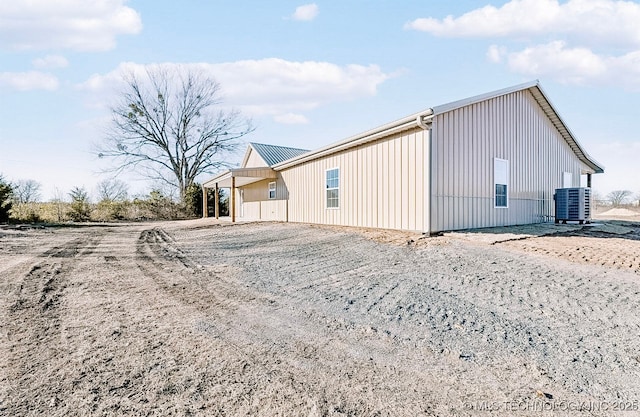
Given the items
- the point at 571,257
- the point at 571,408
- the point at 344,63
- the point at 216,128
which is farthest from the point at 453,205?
the point at 216,128

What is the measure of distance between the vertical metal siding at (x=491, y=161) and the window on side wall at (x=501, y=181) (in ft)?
0.56

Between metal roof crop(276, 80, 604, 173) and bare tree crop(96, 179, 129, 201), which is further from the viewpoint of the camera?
bare tree crop(96, 179, 129, 201)

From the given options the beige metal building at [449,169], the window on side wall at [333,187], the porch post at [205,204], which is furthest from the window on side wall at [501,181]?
the porch post at [205,204]

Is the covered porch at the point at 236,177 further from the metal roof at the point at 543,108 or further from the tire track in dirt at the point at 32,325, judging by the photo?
the tire track in dirt at the point at 32,325

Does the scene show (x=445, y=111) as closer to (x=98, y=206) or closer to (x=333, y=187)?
(x=333, y=187)

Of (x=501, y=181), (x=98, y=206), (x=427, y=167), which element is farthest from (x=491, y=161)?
(x=98, y=206)

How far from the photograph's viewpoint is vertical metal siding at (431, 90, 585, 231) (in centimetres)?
834

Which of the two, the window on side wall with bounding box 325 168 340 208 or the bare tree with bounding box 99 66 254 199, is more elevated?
the bare tree with bounding box 99 66 254 199

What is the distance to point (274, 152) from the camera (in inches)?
765

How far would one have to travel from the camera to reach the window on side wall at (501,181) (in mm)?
9844

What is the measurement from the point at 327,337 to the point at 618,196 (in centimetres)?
4272

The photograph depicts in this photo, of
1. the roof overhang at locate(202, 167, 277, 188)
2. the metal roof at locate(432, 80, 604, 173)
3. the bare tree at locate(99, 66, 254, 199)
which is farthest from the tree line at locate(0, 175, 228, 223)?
the metal roof at locate(432, 80, 604, 173)

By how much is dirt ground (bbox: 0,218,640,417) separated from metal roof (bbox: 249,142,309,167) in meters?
12.6

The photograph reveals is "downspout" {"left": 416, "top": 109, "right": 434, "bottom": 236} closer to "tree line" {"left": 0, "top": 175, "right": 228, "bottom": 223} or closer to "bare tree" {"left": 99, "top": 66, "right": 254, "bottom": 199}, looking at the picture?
"tree line" {"left": 0, "top": 175, "right": 228, "bottom": 223}
